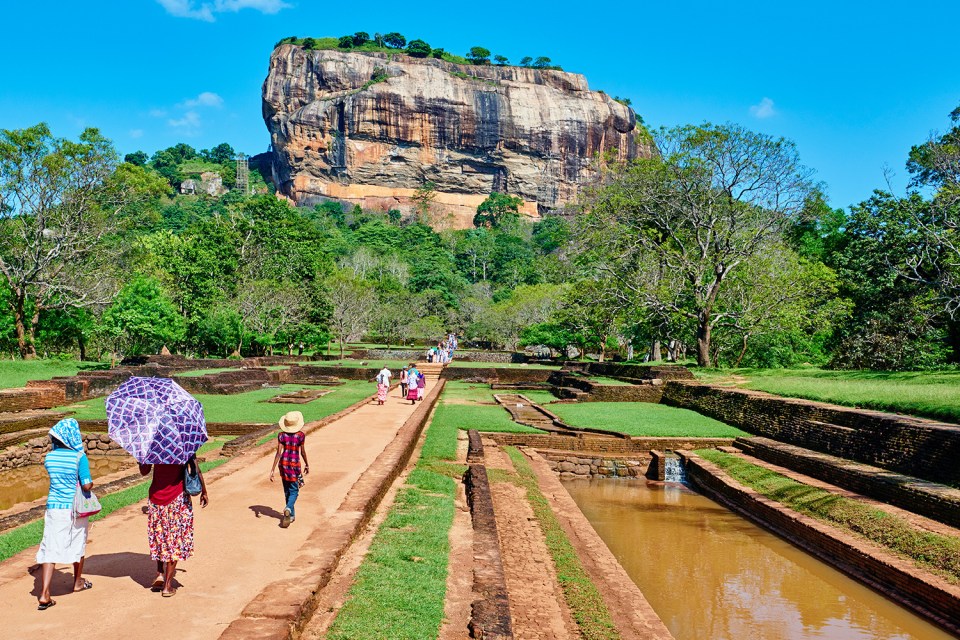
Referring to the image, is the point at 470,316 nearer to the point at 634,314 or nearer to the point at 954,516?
the point at 634,314

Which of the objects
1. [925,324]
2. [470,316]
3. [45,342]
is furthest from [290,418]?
[470,316]

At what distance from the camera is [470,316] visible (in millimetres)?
52594

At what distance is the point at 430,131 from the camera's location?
106938 mm

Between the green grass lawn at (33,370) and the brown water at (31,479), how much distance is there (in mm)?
5295

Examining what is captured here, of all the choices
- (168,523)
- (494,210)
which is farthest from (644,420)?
(494,210)

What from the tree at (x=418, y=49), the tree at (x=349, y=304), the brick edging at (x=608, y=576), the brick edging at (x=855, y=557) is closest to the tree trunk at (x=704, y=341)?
the brick edging at (x=855, y=557)

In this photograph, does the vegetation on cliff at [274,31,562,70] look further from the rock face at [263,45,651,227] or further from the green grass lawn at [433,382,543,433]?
the green grass lawn at [433,382,543,433]

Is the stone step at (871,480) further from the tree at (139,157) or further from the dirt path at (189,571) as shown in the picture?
the tree at (139,157)

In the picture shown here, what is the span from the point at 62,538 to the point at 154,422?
0.99 metres

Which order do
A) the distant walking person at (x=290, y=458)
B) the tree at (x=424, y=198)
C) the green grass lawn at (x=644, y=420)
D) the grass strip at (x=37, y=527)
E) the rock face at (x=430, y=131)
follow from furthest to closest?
the tree at (x=424, y=198) → the rock face at (x=430, y=131) → the green grass lawn at (x=644, y=420) → the distant walking person at (x=290, y=458) → the grass strip at (x=37, y=527)

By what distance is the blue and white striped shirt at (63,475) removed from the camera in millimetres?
4613

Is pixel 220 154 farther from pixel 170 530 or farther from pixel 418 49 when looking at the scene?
pixel 170 530

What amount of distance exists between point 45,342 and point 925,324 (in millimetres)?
36470

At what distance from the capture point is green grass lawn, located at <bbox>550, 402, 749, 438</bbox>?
51.4 feet
